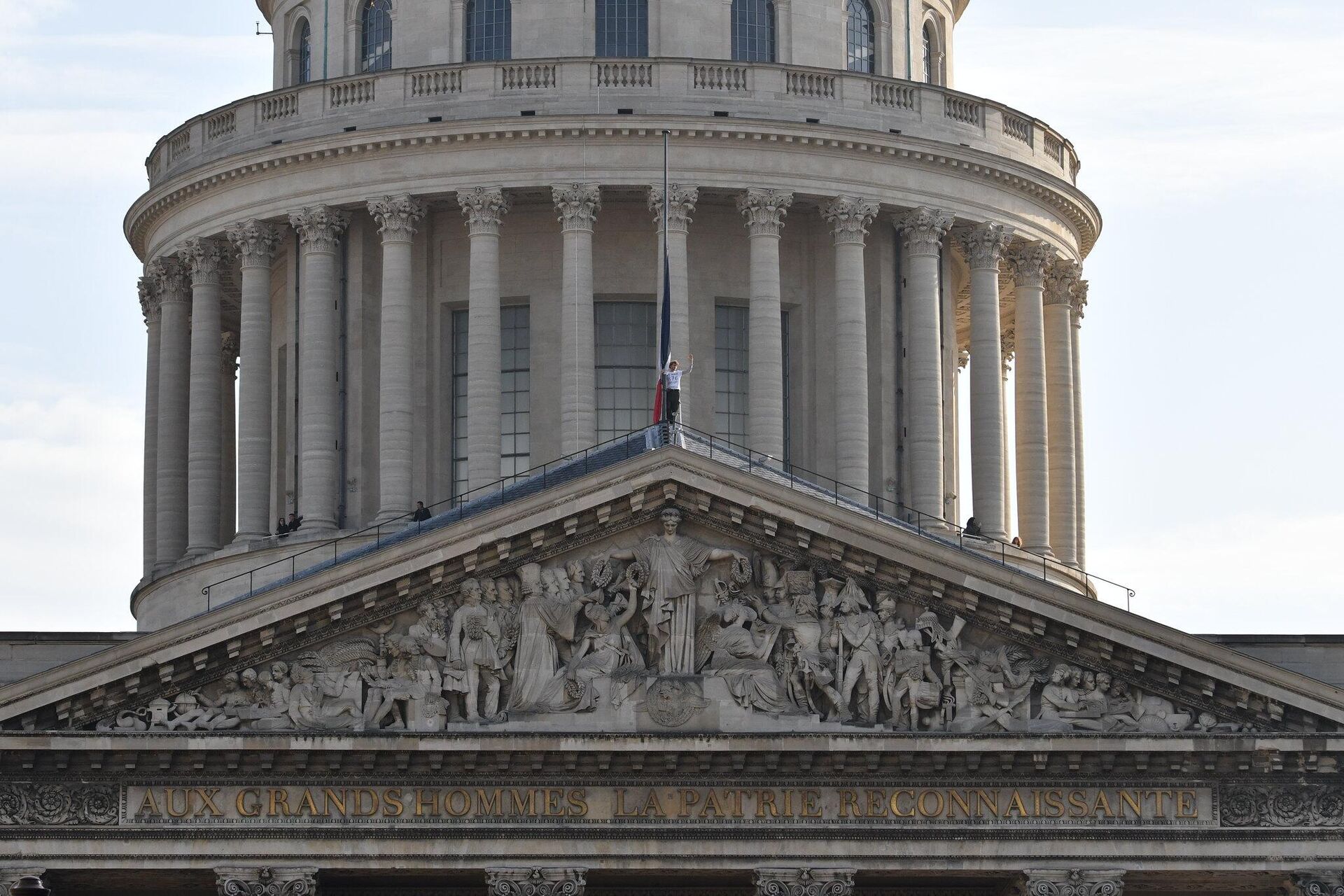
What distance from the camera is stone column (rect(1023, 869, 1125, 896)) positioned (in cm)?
5762

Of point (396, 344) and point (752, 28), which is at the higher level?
point (752, 28)

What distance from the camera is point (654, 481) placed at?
5759cm

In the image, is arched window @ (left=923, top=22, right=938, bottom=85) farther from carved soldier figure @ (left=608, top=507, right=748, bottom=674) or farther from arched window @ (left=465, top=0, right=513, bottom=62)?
carved soldier figure @ (left=608, top=507, right=748, bottom=674)

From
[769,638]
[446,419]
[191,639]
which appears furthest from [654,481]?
[446,419]

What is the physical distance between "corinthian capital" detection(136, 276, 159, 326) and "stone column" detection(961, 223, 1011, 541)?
1869 centimetres

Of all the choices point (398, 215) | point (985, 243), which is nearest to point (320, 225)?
point (398, 215)

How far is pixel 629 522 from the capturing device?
191 feet

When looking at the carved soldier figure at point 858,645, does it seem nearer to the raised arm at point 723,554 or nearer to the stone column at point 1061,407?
the raised arm at point 723,554

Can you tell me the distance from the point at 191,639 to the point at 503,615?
489 cm

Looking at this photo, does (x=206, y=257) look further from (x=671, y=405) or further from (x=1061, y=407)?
(x=671, y=405)

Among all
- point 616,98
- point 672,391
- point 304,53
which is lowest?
point 672,391

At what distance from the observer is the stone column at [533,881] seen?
57.1 meters

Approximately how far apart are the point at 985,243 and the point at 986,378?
3.04 metres

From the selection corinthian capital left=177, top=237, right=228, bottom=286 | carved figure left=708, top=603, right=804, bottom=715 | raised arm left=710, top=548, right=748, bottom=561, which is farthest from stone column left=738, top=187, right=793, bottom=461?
carved figure left=708, top=603, right=804, bottom=715
